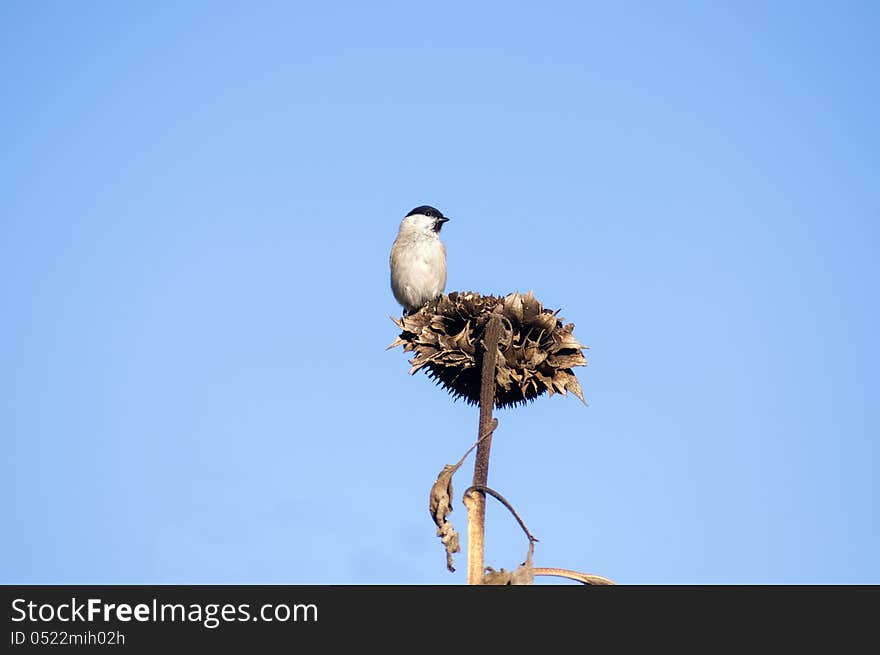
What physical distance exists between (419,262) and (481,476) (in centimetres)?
1005

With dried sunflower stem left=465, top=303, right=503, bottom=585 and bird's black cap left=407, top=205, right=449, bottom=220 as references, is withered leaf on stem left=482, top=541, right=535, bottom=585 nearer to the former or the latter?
dried sunflower stem left=465, top=303, right=503, bottom=585

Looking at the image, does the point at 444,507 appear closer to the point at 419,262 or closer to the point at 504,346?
the point at 504,346

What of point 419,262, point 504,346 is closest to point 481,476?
point 504,346

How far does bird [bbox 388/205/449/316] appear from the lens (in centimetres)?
1496

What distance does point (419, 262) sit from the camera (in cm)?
1497

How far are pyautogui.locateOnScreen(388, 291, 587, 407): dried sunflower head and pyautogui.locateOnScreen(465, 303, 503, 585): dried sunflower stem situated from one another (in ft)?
1.36

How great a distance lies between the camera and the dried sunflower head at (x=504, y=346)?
6246 mm

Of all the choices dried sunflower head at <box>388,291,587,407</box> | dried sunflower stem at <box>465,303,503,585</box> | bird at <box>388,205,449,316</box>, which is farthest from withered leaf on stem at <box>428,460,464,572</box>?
bird at <box>388,205,449,316</box>
